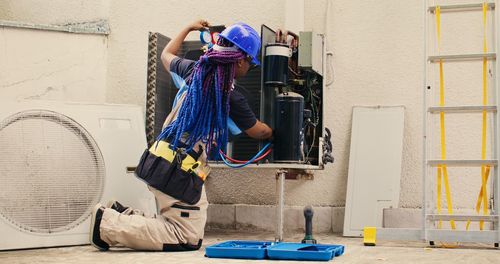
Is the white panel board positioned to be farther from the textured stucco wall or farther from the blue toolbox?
the blue toolbox

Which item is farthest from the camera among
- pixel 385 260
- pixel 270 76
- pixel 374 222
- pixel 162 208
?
pixel 374 222

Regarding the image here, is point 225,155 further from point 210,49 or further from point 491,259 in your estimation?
point 491,259

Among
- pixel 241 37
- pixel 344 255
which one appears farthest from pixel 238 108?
pixel 344 255

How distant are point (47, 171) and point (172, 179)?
713mm

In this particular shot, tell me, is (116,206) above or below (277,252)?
above

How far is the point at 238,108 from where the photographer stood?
382cm

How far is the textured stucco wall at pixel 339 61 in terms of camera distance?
15.9 feet

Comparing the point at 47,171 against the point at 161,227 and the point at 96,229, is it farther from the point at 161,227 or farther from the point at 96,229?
the point at 161,227

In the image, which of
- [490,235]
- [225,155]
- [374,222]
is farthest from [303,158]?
[490,235]

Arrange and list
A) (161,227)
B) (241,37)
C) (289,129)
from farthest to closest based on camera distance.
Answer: (289,129)
(241,37)
(161,227)

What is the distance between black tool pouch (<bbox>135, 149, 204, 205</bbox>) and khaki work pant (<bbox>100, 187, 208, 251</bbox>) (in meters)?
0.06

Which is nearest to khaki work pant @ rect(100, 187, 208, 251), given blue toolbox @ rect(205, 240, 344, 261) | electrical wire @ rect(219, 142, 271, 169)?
blue toolbox @ rect(205, 240, 344, 261)

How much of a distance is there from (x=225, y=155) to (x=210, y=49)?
2.48ft

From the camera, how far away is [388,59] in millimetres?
4941
